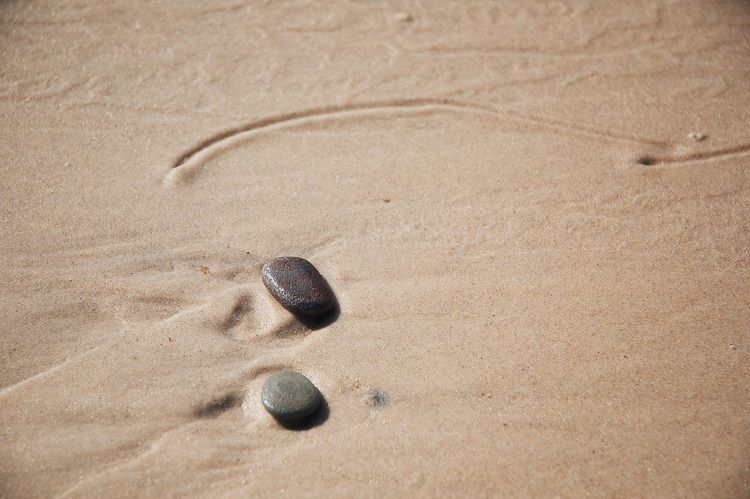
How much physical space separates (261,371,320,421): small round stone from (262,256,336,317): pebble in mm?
341

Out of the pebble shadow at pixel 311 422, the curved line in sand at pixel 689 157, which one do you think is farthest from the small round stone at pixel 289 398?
the curved line in sand at pixel 689 157

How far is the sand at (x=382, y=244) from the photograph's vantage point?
1984 mm

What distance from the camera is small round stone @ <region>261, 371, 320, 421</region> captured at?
6.63ft

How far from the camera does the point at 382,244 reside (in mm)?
2727

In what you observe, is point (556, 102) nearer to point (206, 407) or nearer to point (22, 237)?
point (206, 407)

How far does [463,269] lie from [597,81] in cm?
183

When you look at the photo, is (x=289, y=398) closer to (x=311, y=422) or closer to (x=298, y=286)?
(x=311, y=422)

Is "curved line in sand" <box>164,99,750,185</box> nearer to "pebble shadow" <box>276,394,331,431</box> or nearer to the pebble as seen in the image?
the pebble

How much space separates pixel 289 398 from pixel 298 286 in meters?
0.51

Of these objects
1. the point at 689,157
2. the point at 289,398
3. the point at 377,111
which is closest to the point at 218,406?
the point at 289,398

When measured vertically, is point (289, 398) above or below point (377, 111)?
below

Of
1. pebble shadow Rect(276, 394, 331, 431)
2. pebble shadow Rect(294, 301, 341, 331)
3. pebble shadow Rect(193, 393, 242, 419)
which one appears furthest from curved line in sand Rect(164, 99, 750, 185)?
pebble shadow Rect(276, 394, 331, 431)

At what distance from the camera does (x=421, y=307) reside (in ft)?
8.09

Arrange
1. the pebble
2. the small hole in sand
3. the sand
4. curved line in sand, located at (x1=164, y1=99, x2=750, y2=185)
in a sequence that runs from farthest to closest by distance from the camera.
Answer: curved line in sand, located at (x1=164, y1=99, x2=750, y2=185) → the pebble → the small hole in sand → the sand
